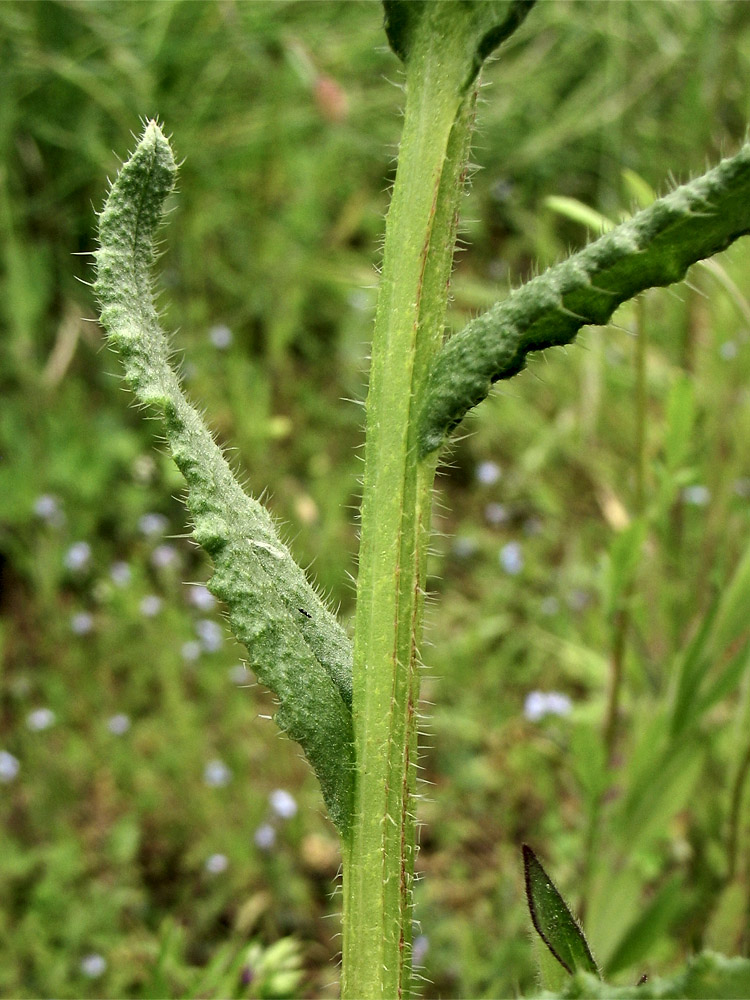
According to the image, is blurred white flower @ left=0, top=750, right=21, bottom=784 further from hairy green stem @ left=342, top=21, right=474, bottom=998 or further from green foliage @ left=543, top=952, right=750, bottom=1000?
green foliage @ left=543, top=952, right=750, bottom=1000

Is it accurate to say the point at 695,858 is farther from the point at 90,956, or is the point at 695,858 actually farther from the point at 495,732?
the point at 90,956

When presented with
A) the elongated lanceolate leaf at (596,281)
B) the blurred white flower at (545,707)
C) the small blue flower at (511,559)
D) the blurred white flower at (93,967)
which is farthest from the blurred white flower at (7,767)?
the elongated lanceolate leaf at (596,281)

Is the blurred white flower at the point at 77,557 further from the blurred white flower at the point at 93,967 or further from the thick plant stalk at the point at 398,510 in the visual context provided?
the thick plant stalk at the point at 398,510

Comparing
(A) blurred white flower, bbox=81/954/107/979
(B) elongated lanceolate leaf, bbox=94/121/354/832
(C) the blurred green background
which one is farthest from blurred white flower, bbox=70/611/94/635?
(B) elongated lanceolate leaf, bbox=94/121/354/832

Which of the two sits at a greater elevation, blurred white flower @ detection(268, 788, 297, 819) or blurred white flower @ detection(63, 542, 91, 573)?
blurred white flower @ detection(63, 542, 91, 573)

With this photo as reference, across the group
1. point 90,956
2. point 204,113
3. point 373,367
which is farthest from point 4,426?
point 373,367

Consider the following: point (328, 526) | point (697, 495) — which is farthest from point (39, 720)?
point (697, 495)

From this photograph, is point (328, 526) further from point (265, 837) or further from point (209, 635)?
point (265, 837)
